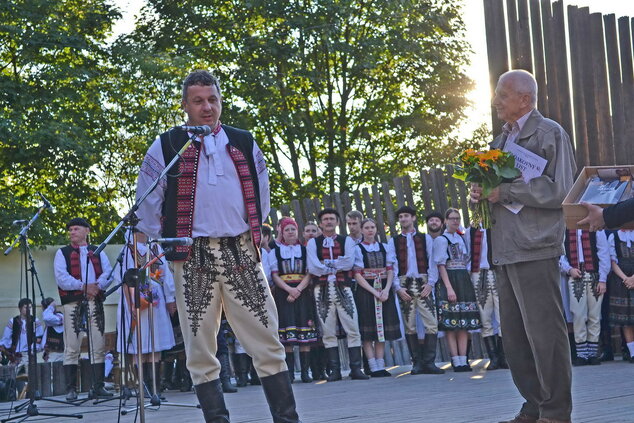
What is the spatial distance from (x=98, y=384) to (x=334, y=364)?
9.33 ft

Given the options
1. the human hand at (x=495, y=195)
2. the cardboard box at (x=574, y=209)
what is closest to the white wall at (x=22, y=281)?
the human hand at (x=495, y=195)

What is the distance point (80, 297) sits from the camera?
11.9m

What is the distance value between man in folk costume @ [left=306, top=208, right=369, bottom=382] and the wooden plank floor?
0.69 metres

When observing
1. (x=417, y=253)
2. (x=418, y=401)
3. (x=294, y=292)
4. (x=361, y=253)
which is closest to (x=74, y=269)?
(x=294, y=292)

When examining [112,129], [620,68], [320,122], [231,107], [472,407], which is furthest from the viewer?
[320,122]

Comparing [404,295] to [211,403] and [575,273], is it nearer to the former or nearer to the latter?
[575,273]

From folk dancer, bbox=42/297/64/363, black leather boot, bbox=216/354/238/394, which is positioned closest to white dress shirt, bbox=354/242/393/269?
black leather boot, bbox=216/354/238/394

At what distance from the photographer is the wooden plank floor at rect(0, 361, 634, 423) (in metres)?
7.10

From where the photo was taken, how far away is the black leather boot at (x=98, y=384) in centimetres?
1163

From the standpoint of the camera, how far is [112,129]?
2325 cm

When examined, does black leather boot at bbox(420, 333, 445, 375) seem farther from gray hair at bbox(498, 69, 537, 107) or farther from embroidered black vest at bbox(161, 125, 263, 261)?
embroidered black vest at bbox(161, 125, 263, 261)

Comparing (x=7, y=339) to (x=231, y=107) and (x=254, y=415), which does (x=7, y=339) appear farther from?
(x=231, y=107)

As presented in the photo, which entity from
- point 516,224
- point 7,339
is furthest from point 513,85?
point 7,339

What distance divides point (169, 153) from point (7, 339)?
34.6 feet
